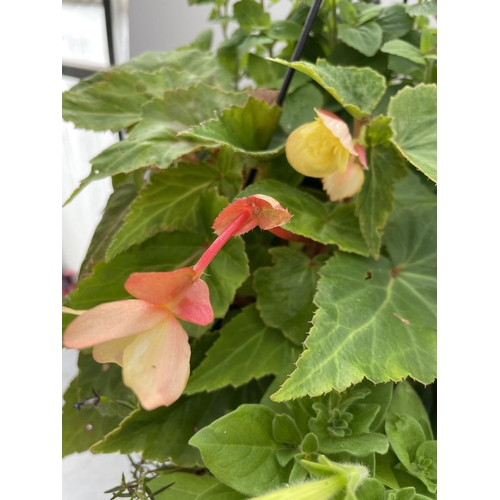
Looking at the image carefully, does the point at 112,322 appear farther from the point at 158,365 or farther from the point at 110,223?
the point at 110,223

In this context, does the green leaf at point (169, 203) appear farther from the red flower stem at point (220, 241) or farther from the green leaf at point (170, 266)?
the red flower stem at point (220, 241)

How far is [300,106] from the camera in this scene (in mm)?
379

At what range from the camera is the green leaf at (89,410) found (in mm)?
351

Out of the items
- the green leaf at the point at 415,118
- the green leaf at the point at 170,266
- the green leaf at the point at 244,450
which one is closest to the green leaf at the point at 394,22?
the green leaf at the point at 415,118

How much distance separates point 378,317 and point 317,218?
0.25 ft

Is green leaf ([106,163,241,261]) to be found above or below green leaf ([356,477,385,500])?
above

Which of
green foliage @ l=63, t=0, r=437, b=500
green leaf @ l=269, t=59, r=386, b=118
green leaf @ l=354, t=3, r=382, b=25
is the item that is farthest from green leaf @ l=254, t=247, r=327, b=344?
green leaf @ l=354, t=3, r=382, b=25

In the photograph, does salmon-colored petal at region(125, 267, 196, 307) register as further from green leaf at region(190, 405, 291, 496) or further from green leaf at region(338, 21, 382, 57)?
green leaf at region(338, 21, 382, 57)

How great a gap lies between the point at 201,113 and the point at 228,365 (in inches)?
6.8

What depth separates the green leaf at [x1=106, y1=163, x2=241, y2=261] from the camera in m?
0.31

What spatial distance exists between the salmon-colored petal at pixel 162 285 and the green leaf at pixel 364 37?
28 cm
